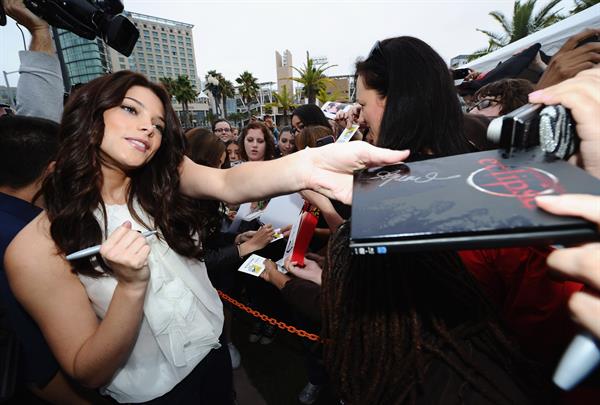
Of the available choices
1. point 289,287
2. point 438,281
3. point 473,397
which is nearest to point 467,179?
point 438,281

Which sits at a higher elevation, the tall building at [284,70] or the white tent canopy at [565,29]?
the tall building at [284,70]

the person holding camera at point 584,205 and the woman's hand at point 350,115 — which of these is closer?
the person holding camera at point 584,205

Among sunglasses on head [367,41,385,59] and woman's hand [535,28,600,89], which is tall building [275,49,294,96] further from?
woman's hand [535,28,600,89]

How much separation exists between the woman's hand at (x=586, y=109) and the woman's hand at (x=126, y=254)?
136cm

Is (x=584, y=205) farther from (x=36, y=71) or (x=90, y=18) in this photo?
(x=90, y=18)

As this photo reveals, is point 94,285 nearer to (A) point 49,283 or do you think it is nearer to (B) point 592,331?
(A) point 49,283

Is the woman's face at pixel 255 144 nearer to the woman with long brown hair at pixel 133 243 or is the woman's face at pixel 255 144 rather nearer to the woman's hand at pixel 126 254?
the woman with long brown hair at pixel 133 243

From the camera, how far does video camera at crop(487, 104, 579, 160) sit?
2.20ft

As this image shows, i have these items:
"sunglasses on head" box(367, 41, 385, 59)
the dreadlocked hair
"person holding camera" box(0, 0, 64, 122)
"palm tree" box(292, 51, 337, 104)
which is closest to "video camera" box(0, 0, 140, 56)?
"person holding camera" box(0, 0, 64, 122)

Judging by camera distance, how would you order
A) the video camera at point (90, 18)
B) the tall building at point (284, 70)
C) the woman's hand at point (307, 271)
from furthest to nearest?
the tall building at point (284, 70), the video camera at point (90, 18), the woman's hand at point (307, 271)

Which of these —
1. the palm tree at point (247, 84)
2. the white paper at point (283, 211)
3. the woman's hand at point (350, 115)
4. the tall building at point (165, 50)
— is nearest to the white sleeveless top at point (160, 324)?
the white paper at point (283, 211)

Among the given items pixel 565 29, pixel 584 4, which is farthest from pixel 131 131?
pixel 584 4

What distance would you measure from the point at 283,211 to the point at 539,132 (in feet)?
8.17

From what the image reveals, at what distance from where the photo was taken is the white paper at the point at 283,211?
117 inches
